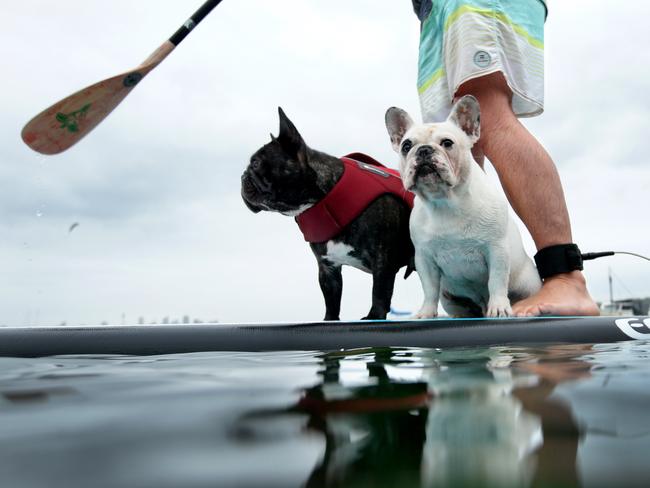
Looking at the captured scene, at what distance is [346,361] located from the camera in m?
1.52

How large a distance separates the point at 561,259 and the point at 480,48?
49.8 inches

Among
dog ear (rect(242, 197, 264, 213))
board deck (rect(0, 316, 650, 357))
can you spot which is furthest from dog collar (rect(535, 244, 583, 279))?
dog ear (rect(242, 197, 264, 213))

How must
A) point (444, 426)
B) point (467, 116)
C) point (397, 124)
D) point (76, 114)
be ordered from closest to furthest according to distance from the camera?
1. point (444, 426)
2. point (467, 116)
3. point (397, 124)
4. point (76, 114)

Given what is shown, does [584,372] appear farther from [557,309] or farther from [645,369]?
[557,309]

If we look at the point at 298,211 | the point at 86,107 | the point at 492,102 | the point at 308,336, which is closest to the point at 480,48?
the point at 492,102

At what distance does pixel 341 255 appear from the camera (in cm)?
327

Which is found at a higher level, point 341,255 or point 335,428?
point 341,255

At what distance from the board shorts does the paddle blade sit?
198 cm

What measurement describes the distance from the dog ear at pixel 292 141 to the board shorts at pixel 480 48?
954 mm

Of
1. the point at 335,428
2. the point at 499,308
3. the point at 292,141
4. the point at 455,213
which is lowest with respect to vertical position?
the point at 335,428

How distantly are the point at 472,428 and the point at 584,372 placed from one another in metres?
0.57

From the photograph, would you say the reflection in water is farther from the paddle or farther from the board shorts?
the paddle

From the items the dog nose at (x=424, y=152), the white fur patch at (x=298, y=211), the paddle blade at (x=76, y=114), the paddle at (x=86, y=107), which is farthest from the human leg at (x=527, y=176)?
the paddle blade at (x=76, y=114)

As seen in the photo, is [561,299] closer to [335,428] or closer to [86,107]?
[335,428]
